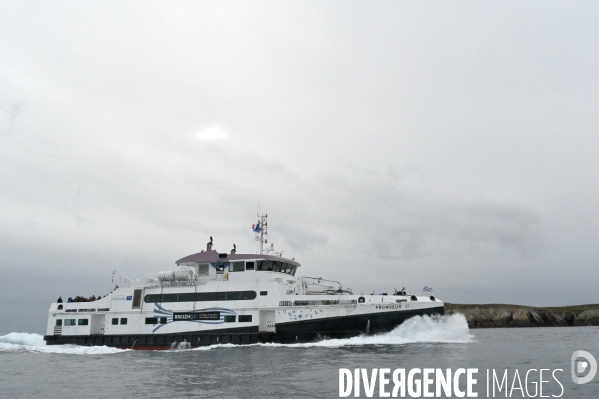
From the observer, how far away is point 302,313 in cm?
2922

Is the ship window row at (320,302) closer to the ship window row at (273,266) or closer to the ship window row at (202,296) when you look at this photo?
the ship window row at (202,296)

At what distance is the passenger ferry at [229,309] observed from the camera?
2855 cm

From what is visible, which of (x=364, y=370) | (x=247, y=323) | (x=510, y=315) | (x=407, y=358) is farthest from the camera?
(x=510, y=315)

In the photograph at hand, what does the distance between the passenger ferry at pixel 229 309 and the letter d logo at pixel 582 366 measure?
7.43 meters

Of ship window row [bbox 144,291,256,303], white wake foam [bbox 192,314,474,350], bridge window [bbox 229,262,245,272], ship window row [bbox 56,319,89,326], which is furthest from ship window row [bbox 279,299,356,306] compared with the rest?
ship window row [bbox 56,319,89,326]

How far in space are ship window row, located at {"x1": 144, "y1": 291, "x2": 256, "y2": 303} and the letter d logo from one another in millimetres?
17724

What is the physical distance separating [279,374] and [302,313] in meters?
10.6

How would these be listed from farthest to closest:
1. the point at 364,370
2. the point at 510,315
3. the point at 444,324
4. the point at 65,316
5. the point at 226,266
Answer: the point at 510,315
the point at 65,316
the point at 226,266
the point at 444,324
the point at 364,370

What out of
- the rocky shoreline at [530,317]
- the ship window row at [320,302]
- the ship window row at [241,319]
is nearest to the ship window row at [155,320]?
the ship window row at [241,319]

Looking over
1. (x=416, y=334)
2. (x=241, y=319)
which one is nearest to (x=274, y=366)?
(x=241, y=319)

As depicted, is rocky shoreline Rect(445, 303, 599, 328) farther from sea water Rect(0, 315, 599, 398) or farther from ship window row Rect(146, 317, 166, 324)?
ship window row Rect(146, 317, 166, 324)

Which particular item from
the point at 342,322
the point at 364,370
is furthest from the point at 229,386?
the point at 342,322

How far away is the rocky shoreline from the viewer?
70.4 metres

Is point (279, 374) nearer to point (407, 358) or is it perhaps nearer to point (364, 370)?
point (364, 370)
